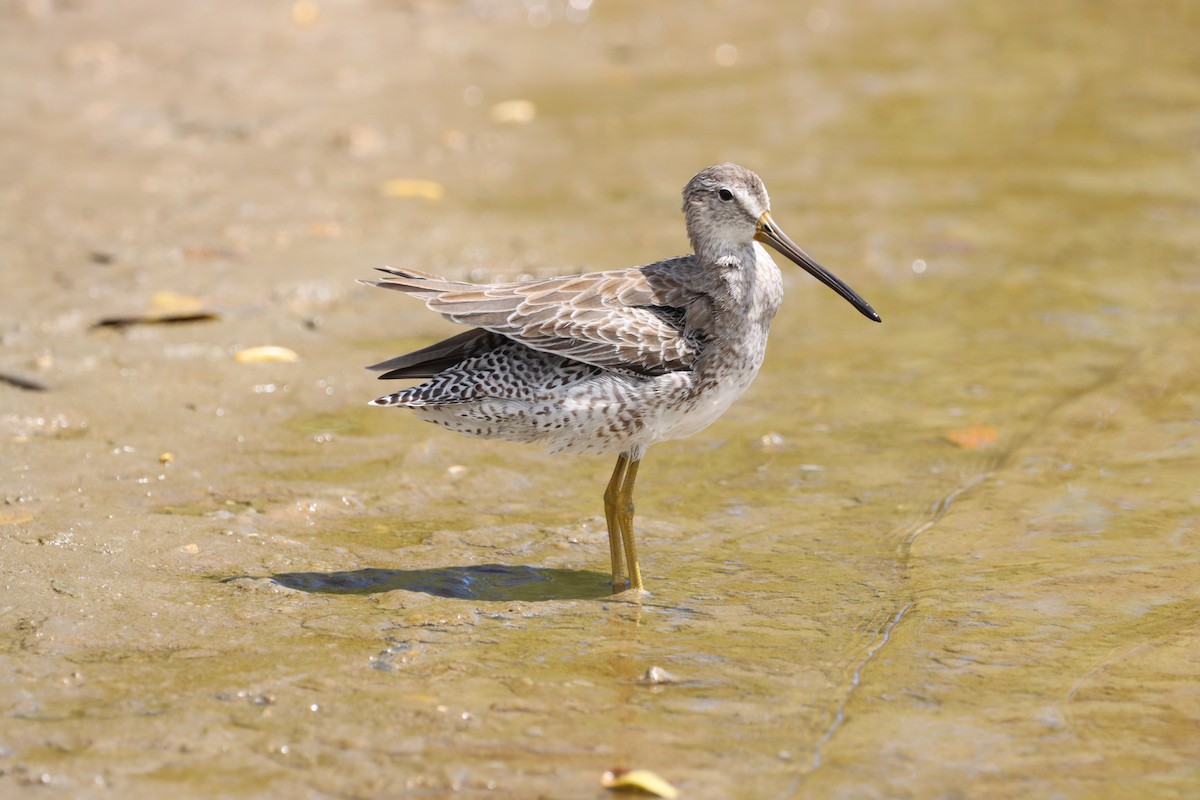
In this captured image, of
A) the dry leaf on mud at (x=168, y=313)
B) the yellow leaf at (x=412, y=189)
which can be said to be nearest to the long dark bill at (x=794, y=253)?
the dry leaf on mud at (x=168, y=313)

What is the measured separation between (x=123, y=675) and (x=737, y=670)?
2074 mm

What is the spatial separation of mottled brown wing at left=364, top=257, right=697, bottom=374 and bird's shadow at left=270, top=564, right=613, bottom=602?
0.90 meters

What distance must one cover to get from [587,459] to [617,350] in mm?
1464

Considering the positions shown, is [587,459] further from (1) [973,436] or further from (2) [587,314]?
(1) [973,436]

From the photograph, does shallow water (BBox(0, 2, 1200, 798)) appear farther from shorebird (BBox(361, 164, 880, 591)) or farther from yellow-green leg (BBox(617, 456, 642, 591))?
shorebird (BBox(361, 164, 880, 591))

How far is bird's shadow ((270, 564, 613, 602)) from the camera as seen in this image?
217 inches

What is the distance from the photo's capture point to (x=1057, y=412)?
7230 mm

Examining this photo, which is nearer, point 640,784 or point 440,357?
point 640,784

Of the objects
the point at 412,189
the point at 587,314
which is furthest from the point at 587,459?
the point at 412,189

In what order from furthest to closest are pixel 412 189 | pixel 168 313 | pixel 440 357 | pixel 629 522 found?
pixel 412 189
pixel 168 313
pixel 440 357
pixel 629 522

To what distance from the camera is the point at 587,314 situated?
5.75 meters

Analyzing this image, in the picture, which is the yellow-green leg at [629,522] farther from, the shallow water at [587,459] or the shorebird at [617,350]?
the shallow water at [587,459]

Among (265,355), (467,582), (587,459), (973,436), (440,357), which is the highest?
(440,357)

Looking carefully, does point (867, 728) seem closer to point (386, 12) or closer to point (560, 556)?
point (560, 556)
